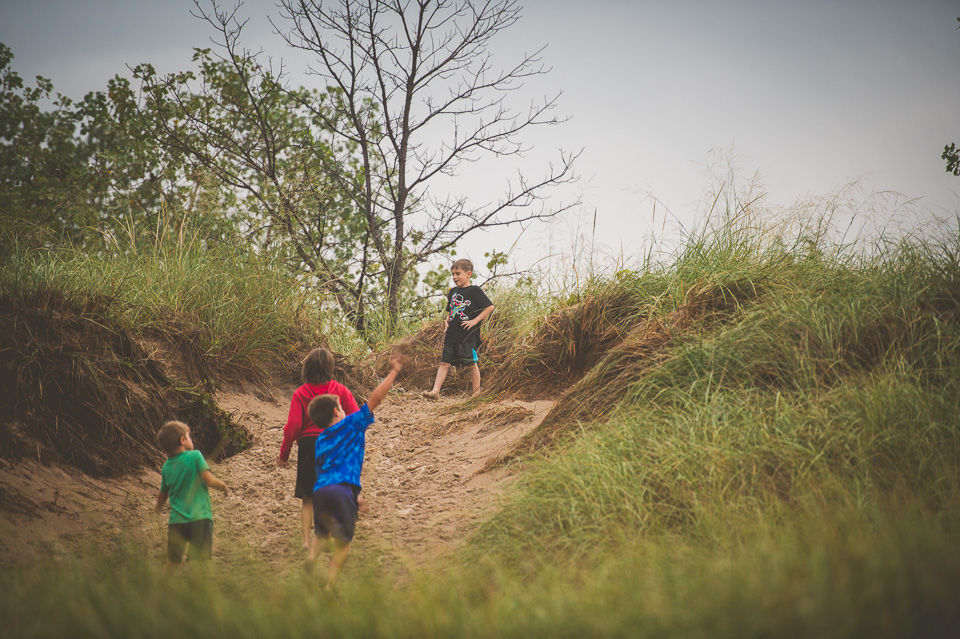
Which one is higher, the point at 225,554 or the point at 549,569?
the point at 549,569

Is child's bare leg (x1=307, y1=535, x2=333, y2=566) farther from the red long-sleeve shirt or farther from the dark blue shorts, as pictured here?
the red long-sleeve shirt

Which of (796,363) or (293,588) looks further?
(796,363)

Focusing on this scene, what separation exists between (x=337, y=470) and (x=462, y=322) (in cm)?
472

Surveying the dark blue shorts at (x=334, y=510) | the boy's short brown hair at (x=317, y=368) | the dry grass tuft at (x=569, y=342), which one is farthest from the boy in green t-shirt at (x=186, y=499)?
the dry grass tuft at (x=569, y=342)

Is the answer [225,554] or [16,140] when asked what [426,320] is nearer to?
[225,554]

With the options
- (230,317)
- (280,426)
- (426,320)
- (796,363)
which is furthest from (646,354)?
→ (426,320)

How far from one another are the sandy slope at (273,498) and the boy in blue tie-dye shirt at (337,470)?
362mm

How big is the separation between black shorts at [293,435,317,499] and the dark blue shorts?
31.0 inches

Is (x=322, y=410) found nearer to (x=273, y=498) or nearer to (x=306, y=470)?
(x=306, y=470)

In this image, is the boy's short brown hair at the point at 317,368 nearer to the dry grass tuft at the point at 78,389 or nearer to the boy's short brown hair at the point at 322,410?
the boy's short brown hair at the point at 322,410

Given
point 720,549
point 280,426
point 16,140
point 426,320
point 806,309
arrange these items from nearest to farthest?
1. point 720,549
2. point 806,309
3. point 280,426
4. point 426,320
5. point 16,140

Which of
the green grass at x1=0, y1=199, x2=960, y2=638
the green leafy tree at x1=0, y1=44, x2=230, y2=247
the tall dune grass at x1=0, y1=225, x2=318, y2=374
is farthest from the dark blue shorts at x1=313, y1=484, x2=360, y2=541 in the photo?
the green leafy tree at x1=0, y1=44, x2=230, y2=247

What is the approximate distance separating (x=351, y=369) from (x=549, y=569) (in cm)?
667

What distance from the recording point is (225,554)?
4.09 m
